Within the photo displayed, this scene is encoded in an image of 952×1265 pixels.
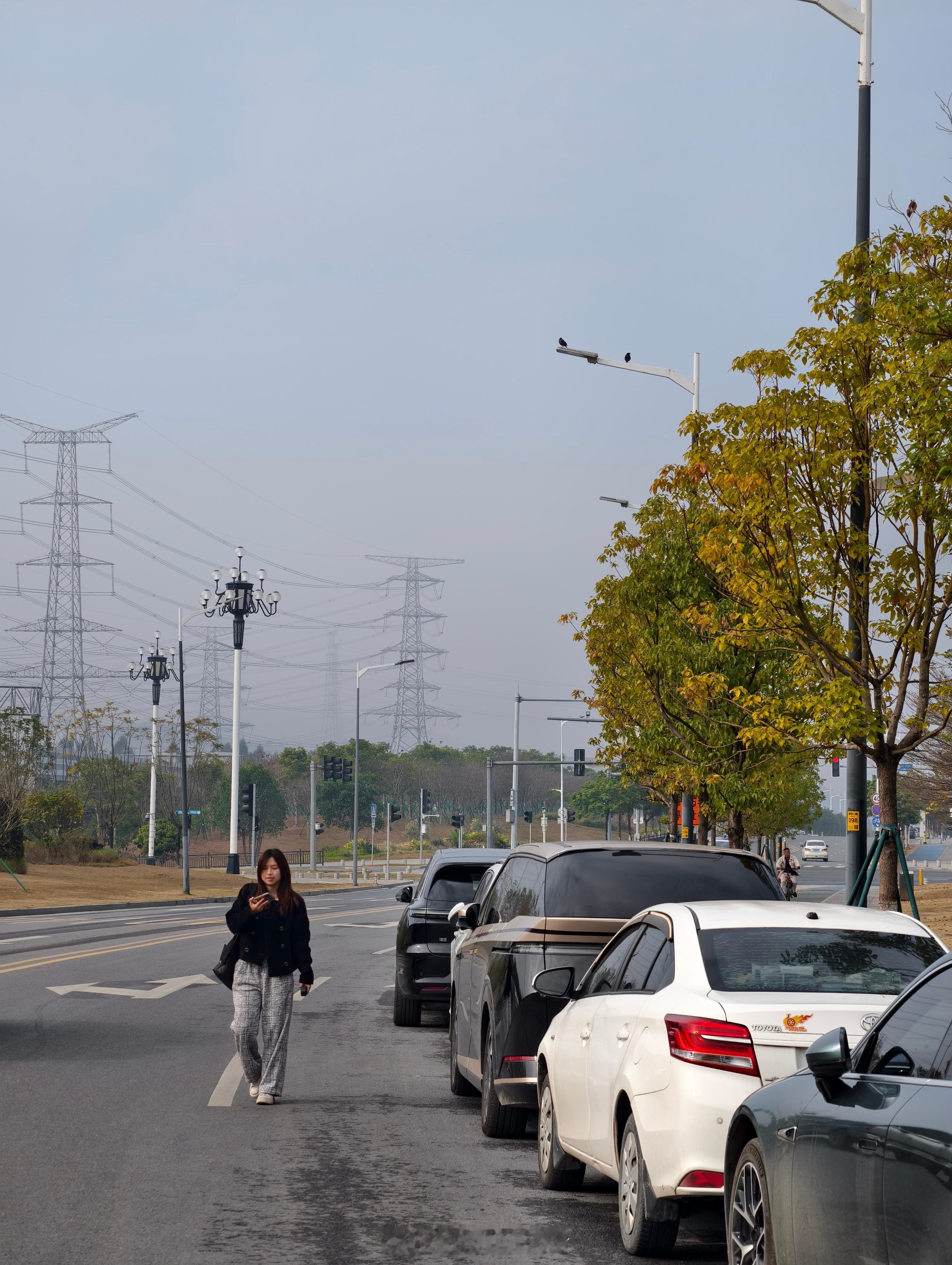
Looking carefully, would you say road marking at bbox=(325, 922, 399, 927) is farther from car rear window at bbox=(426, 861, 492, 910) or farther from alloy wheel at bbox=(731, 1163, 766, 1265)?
alloy wheel at bbox=(731, 1163, 766, 1265)

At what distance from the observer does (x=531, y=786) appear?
498ft

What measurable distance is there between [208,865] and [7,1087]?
68598 millimetres

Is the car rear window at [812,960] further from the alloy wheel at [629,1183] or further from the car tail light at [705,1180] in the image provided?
the alloy wheel at [629,1183]

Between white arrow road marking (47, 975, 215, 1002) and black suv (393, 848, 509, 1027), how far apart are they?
3344mm

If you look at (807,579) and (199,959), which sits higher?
(807,579)

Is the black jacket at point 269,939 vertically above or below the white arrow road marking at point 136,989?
above

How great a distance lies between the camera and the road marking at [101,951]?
21.4m

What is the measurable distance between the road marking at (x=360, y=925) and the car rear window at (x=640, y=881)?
25024 millimetres

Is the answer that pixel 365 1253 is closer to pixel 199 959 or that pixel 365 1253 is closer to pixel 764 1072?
pixel 764 1072

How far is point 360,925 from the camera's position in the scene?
115ft

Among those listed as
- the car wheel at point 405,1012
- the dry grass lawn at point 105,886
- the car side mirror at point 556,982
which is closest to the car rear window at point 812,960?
the car side mirror at point 556,982

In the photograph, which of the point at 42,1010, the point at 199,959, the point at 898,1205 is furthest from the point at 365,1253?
the point at 199,959

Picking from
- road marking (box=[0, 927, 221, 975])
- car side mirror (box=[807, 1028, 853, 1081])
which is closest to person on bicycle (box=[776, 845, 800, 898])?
road marking (box=[0, 927, 221, 975])

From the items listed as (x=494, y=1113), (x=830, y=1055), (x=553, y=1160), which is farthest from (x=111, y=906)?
(x=830, y=1055)
